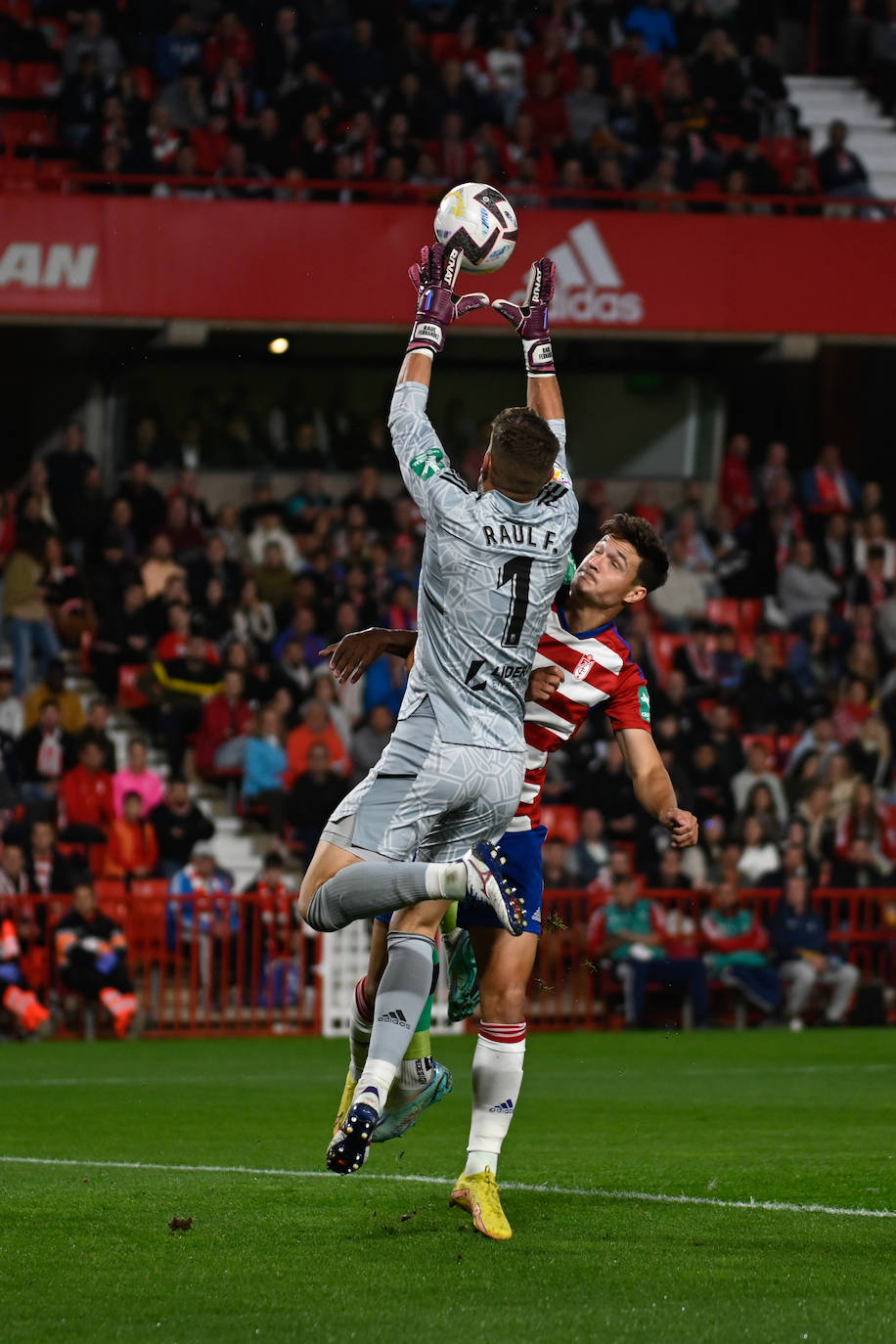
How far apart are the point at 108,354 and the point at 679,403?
7058 mm

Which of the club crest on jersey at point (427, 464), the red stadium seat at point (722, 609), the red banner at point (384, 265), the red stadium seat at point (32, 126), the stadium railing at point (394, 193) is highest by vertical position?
the red stadium seat at point (32, 126)

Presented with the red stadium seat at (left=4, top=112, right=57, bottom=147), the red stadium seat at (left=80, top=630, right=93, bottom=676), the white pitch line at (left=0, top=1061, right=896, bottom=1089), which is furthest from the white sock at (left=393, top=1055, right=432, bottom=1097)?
the red stadium seat at (left=4, top=112, right=57, bottom=147)

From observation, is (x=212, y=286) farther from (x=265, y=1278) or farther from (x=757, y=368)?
(x=265, y=1278)

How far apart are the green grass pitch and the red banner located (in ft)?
34.8

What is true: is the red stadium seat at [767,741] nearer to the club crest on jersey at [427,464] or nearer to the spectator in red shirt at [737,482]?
the spectator in red shirt at [737,482]

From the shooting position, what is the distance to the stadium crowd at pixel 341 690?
17.7 metres

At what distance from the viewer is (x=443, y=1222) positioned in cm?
697

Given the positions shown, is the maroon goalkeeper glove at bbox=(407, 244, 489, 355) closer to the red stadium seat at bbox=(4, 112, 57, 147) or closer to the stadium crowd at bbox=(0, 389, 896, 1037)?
the stadium crowd at bbox=(0, 389, 896, 1037)

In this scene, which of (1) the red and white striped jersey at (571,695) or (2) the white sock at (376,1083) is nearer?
(2) the white sock at (376,1083)

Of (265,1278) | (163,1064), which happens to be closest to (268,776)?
(163,1064)

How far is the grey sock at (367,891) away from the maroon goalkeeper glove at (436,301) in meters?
1.69

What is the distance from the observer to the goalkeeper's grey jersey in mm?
6648

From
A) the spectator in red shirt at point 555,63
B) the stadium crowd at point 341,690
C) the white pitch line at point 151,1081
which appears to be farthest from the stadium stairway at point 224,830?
the spectator in red shirt at point 555,63

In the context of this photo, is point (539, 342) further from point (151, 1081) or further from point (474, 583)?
point (151, 1081)
